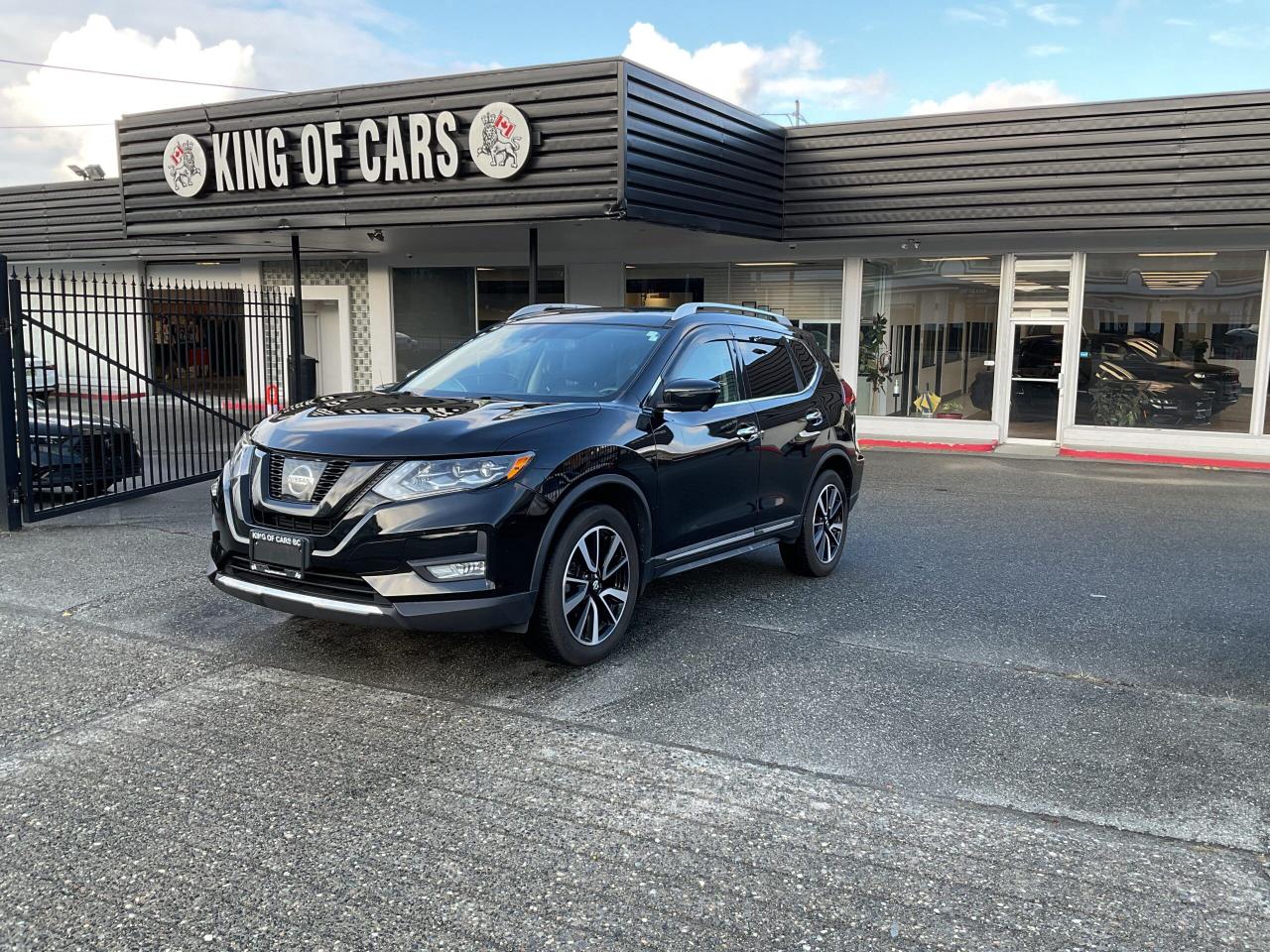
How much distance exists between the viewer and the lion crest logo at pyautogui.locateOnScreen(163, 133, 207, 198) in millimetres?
15289

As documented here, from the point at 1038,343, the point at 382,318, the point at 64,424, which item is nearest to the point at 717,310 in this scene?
the point at 64,424

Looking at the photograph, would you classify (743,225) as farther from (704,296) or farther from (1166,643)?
(1166,643)

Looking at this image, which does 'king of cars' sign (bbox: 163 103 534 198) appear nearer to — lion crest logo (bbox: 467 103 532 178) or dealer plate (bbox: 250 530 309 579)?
lion crest logo (bbox: 467 103 532 178)

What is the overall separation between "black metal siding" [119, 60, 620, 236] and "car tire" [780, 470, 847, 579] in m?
6.09

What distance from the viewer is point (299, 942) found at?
297 centimetres

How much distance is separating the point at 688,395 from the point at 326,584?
2101 millimetres

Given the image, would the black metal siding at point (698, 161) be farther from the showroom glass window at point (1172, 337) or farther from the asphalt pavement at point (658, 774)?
the asphalt pavement at point (658, 774)

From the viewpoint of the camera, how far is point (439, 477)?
4.73m

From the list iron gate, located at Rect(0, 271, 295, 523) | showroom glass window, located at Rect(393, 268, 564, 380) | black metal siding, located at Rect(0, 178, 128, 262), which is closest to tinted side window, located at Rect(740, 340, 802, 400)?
iron gate, located at Rect(0, 271, 295, 523)

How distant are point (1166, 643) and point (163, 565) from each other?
6555 mm

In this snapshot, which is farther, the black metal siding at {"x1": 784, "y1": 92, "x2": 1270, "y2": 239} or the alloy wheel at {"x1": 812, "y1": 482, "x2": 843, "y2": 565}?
the black metal siding at {"x1": 784, "y1": 92, "x2": 1270, "y2": 239}

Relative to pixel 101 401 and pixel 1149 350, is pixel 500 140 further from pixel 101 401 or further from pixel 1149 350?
pixel 1149 350

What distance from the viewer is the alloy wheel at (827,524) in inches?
291

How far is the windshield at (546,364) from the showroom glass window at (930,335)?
37.1 ft
